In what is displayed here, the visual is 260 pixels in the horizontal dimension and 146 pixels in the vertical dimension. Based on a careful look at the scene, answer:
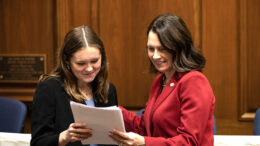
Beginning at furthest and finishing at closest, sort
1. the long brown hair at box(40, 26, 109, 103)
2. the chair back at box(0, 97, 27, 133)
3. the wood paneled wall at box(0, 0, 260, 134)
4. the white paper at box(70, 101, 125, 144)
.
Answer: the wood paneled wall at box(0, 0, 260, 134), the chair back at box(0, 97, 27, 133), the long brown hair at box(40, 26, 109, 103), the white paper at box(70, 101, 125, 144)

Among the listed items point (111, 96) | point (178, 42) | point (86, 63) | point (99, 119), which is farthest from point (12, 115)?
point (178, 42)

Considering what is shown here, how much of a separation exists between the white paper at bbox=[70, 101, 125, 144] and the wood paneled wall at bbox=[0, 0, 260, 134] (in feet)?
5.75

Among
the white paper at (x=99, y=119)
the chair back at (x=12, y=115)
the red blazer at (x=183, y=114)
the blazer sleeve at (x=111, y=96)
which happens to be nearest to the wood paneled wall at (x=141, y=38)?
the chair back at (x=12, y=115)

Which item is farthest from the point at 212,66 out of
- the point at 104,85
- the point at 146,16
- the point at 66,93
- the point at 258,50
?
the point at 66,93

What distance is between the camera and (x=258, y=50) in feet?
12.1

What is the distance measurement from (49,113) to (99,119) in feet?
1.21

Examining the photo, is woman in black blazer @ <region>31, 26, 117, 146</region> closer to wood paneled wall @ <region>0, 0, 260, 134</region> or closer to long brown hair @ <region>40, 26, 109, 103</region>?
long brown hair @ <region>40, 26, 109, 103</region>

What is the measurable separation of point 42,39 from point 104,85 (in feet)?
5.87

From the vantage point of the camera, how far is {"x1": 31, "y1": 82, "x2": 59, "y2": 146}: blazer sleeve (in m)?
2.22

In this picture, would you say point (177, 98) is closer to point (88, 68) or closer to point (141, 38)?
point (88, 68)

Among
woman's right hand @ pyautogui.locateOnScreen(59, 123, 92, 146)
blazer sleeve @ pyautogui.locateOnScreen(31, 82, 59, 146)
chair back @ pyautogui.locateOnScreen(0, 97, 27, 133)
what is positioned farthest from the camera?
chair back @ pyautogui.locateOnScreen(0, 97, 27, 133)

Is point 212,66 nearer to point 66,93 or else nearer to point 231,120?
point 231,120

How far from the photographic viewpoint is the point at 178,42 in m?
2.12

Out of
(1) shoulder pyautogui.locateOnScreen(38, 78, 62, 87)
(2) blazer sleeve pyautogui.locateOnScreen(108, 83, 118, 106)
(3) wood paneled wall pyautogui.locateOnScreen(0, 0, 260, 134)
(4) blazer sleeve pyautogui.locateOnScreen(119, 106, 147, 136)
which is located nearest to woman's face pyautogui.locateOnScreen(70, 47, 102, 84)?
(1) shoulder pyautogui.locateOnScreen(38, 78, 62, 87)
